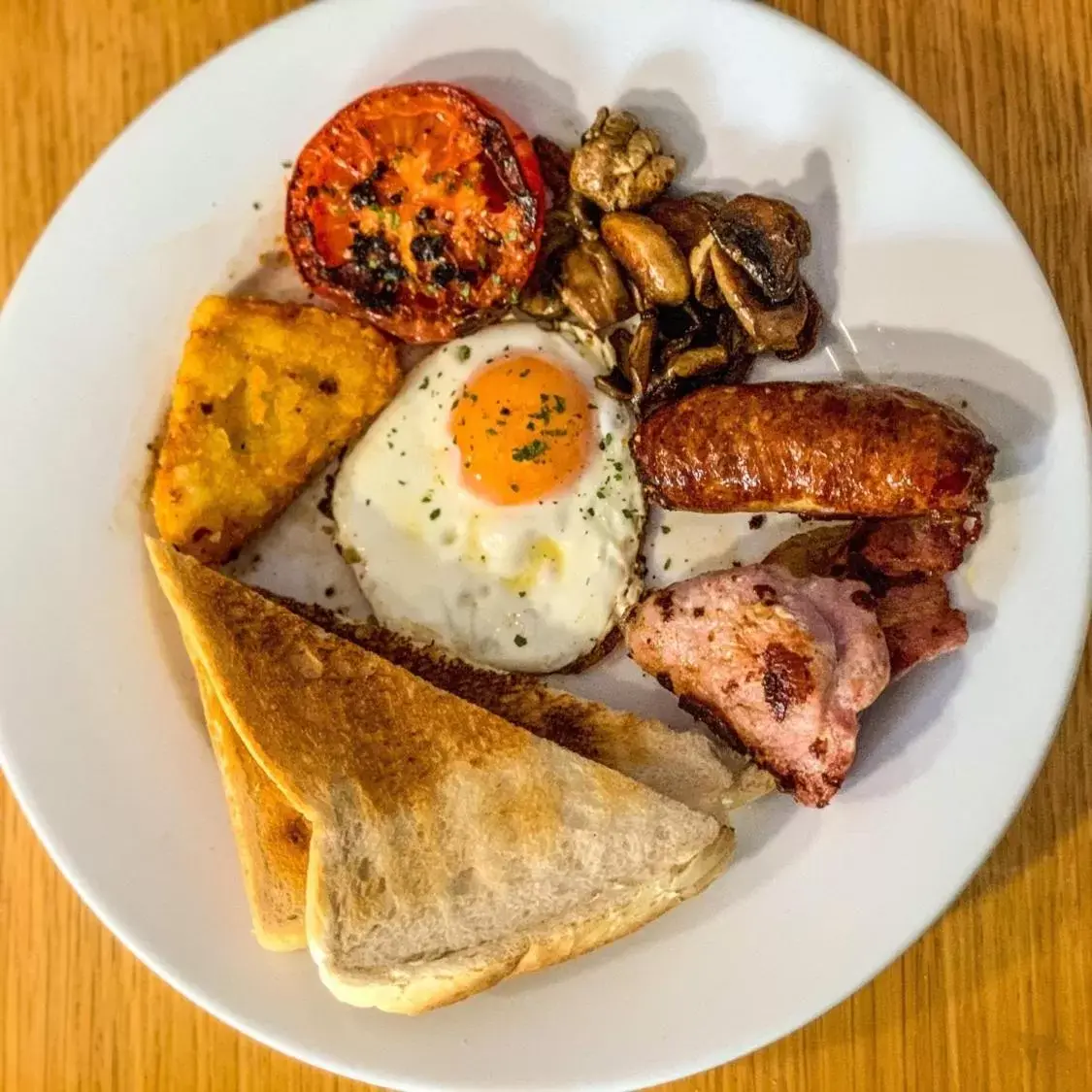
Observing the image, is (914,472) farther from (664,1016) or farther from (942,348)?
(664,1016)

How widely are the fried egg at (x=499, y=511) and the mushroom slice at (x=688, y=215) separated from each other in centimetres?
36

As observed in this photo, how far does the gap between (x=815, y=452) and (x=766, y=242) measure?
0.53 m

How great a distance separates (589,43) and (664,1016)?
2.48 meters

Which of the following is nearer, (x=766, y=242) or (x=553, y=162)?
(x=766, y=242)

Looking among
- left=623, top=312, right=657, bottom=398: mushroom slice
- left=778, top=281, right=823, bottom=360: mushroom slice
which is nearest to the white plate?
left=778, top=281, right=823, bottom=360: mushroom slice

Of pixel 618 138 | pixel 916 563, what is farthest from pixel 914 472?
pixel 618 138

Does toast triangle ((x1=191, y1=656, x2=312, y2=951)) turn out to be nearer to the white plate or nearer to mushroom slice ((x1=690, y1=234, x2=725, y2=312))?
the white plate

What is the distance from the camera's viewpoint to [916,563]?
259cm

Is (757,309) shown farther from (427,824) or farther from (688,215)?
(427,824)

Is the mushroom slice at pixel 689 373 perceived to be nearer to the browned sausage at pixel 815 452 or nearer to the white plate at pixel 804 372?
the browned sausage at pixel 815 452

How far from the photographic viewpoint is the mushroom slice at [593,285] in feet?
8.76

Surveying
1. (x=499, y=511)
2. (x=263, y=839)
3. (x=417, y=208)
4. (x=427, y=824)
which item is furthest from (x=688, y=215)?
(x=263, y=839)

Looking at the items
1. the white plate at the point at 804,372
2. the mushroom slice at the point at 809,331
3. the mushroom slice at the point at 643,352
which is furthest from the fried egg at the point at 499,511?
the white plate at the point at 804,372

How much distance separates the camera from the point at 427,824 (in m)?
2.48
